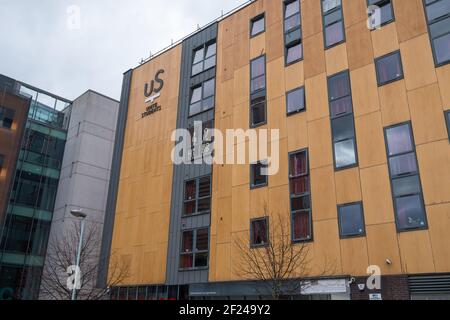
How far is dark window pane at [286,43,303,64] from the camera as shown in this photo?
2538 centimetres

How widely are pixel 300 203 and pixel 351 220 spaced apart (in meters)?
3.10

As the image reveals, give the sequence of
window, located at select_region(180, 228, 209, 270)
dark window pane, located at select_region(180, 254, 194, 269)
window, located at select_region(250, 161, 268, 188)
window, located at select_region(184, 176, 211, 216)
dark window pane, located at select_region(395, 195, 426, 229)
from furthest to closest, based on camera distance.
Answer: window, located at select_region(184, 176, 211, 216) → dark window pane, located at select_region(180, 254, 194, 269) → window, located at select_region(180, 228, 209, 270) → window, located at select_region(250, 161, 268, 188) → dark window pane, located at select_region(395, 195, 426, 229)

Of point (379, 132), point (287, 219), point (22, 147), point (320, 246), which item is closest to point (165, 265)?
point (287, 219)

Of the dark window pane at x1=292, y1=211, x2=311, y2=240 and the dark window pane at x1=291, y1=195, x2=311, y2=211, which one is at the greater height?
the dark window pane at x1=291, y1=195, x2=311, y2=211

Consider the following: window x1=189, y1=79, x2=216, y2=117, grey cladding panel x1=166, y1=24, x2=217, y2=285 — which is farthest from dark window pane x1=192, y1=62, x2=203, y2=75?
window x1=189, y1=79, x2=216, y2=117

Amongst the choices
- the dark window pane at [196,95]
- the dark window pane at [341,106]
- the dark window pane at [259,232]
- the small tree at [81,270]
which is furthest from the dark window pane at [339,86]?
the small tree at [81,270]

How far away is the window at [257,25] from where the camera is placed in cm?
2848

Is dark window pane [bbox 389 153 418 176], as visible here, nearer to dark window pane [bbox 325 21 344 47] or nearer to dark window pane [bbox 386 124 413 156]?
dark window pane [bbox 386 124 413 156]

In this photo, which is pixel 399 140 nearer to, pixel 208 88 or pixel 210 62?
pixel 208 88

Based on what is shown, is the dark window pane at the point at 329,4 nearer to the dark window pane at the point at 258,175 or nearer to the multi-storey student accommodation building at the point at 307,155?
the multi-storey student accommodation building at the point at 307,155

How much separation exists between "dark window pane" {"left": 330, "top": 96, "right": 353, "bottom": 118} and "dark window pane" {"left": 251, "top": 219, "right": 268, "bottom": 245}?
7.22 meters

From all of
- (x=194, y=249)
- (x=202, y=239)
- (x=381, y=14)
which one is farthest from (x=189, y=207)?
(x=381, y=14)
